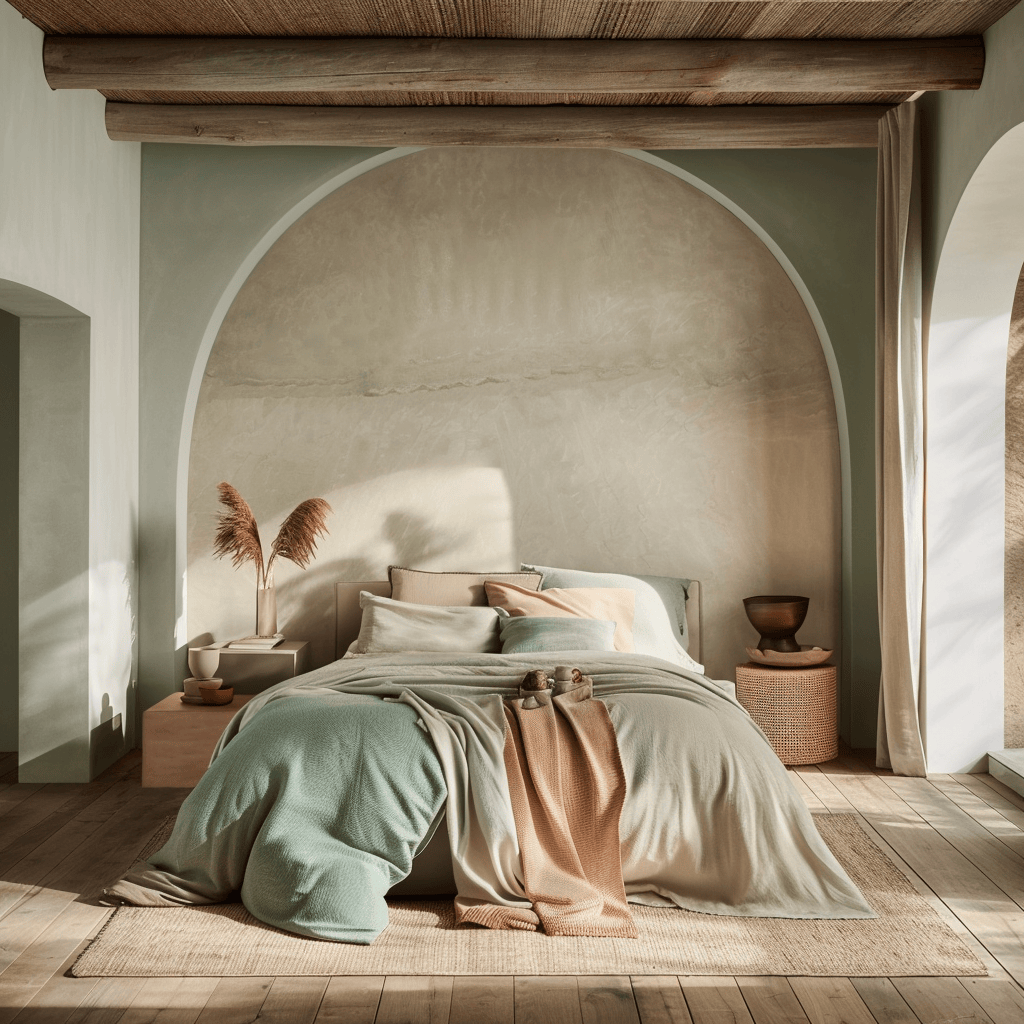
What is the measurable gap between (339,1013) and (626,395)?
371 centimetres

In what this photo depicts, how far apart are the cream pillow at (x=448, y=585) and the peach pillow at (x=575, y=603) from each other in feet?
0.42

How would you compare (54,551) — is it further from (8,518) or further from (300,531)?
(300,531)

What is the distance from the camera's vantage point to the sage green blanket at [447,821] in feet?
10.8

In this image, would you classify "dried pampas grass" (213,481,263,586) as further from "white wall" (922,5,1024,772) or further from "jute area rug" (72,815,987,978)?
"white wall" (922,5,1024,772)

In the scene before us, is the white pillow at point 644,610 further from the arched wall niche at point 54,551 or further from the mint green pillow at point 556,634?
the arched wall niche at point 54,551

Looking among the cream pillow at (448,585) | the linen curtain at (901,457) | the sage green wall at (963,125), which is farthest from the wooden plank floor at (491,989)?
the sage green wall at (963,125)

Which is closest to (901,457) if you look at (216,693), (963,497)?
(963,497)

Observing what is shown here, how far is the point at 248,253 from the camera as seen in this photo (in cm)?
540

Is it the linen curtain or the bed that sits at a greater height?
the linen curtain

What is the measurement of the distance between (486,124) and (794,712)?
3.18 meters

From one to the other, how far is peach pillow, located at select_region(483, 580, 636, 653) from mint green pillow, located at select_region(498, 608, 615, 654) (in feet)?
0.43

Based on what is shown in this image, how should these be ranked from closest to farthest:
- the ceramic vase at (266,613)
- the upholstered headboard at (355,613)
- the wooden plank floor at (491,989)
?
the wooden plank floor at (491,989), the ceramic vase at (266,613), the upholstered headboard at (355,613)

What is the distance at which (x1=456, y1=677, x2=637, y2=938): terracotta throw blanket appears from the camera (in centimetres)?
320

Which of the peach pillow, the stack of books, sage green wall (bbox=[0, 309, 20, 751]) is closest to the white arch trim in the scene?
the peach pillow
